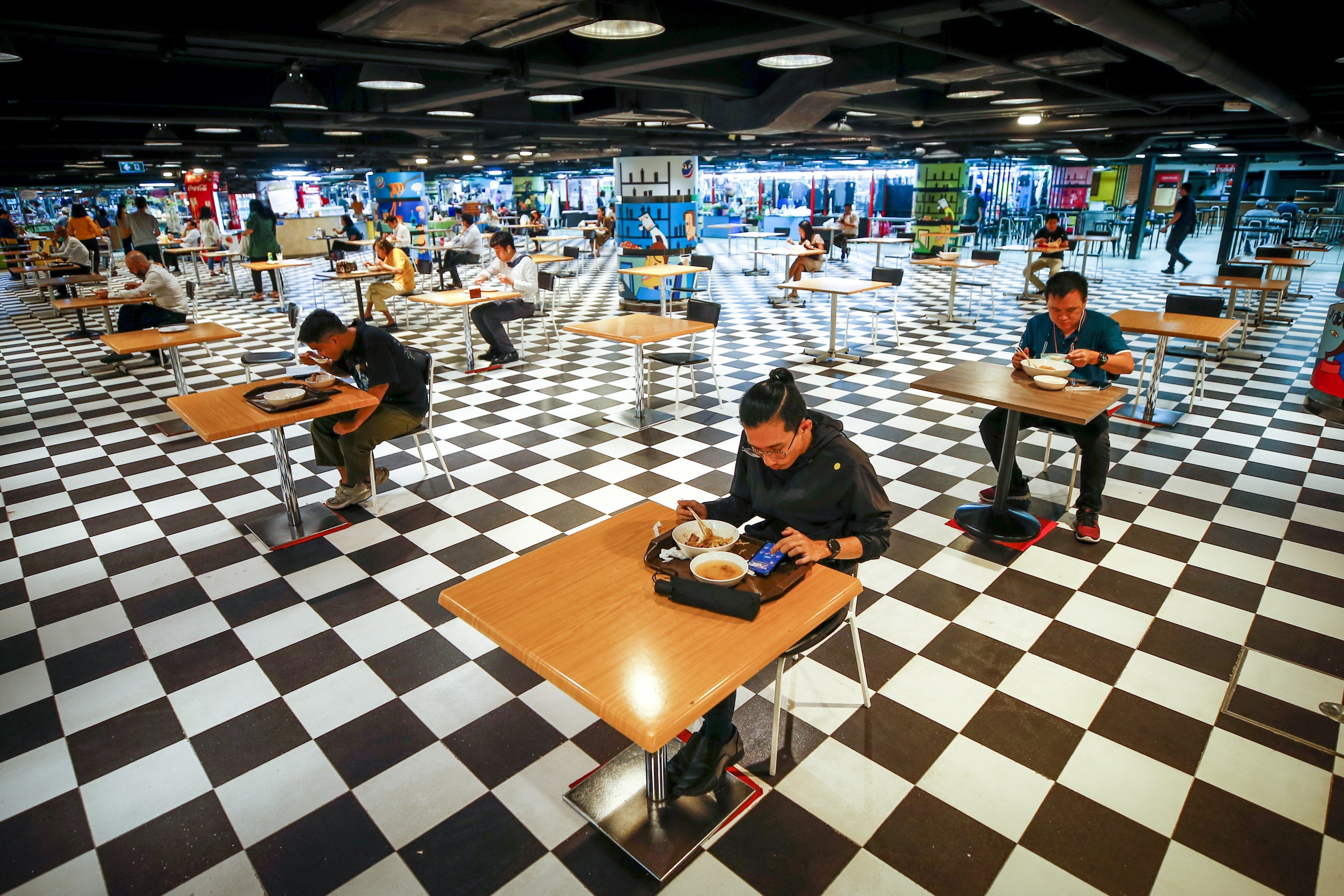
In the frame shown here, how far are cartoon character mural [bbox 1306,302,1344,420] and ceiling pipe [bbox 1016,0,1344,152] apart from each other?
1.93m

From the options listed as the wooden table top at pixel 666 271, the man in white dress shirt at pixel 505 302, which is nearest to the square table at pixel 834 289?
the wooden table top at pixel 666 271

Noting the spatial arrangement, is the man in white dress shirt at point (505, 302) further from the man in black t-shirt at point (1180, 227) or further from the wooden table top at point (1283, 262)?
the man in black t-shirt at point (1180, 227)

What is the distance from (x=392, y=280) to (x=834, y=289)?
22.0 ft

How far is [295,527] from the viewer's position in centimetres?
445

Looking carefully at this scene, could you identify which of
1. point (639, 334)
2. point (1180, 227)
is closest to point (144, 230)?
point (639, 334)

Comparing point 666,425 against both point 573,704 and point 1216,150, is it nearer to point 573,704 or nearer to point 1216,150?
point 573,704

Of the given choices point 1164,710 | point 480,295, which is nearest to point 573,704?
point 1164,710

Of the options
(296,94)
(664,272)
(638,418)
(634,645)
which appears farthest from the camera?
(664,272)

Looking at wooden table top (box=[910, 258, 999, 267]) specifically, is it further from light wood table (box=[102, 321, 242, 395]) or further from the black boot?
the black boot

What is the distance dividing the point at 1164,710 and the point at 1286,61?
6259 mm

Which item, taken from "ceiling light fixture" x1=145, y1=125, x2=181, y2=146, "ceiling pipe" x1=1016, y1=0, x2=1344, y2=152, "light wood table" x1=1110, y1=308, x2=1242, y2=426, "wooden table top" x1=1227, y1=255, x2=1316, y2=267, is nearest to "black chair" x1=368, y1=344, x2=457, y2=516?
"ceiling pipe" x1=1016, y1=0, x2=1344, y2=152

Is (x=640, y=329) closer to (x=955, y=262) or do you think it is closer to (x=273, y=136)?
(x=273, y=136)

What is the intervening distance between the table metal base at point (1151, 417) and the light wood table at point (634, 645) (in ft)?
18.0

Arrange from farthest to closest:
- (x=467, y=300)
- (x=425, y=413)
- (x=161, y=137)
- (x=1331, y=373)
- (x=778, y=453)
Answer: (x=161, y=137)
(x=467, y=300)
(x=1331, y=373)
(x=425, y=413)
(x=778, y=453)
